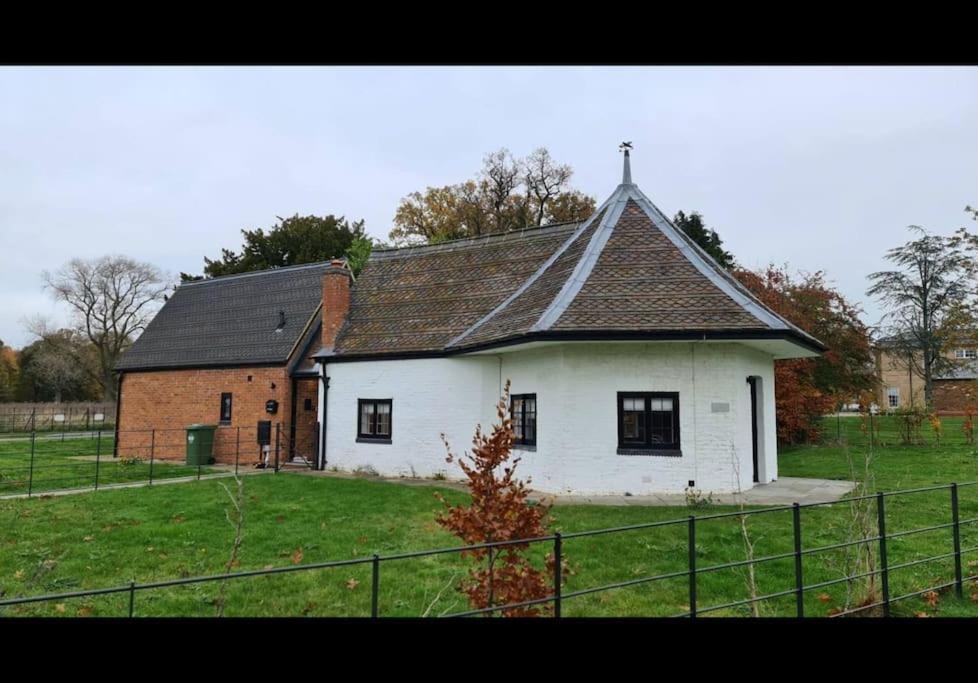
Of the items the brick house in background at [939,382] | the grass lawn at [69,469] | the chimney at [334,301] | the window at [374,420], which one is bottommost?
the grass lawn at [69,469]

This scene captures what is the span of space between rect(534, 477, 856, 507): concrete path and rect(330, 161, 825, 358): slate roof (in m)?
3.04

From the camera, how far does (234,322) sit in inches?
904

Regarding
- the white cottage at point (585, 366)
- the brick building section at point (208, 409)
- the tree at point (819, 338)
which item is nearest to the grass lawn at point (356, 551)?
the white cottage at point (585, 366)

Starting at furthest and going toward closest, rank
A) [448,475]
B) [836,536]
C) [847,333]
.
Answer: [847,333]
[448,475]
[836,536]

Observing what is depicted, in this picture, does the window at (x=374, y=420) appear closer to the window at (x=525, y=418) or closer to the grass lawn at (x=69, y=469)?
the window at (x=525, y=418)

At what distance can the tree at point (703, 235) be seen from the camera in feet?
113

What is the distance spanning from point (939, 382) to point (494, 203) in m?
39.1

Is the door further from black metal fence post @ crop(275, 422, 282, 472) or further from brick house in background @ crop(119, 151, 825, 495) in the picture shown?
black metal fence post @ crop(275, 422, 282, 472)

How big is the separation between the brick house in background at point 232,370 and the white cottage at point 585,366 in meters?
1.87
